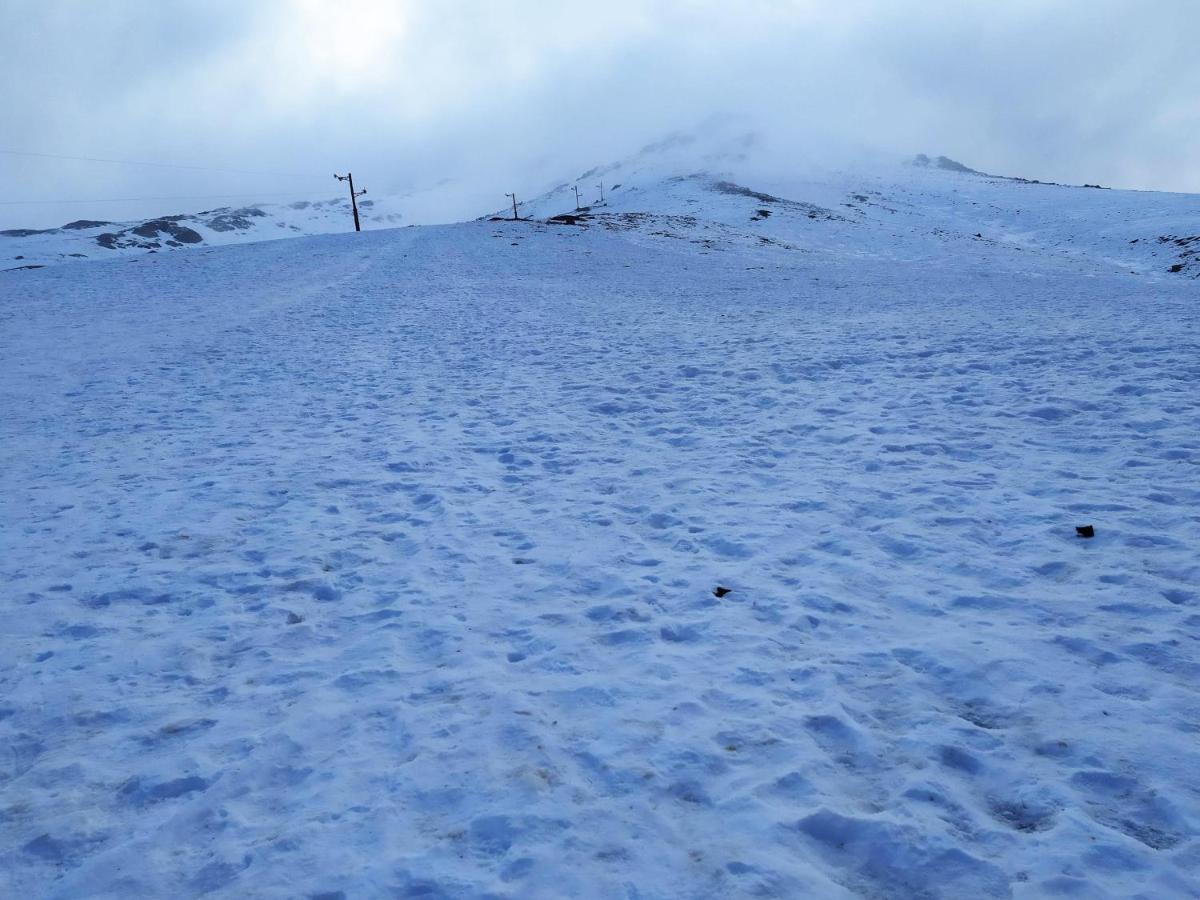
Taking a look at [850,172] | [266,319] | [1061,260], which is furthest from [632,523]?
[850,172]

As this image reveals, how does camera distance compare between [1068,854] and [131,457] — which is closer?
[1068,854]

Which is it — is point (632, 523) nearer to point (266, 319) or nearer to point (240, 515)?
point (240, 515)

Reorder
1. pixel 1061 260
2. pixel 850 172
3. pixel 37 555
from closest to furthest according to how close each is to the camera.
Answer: pixel 37 555, pixel 1061 260, pixel 850 172

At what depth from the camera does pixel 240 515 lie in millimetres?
8594

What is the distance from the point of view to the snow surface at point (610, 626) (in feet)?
13.5

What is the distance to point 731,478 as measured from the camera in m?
9.37

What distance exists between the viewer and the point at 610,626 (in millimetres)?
6262

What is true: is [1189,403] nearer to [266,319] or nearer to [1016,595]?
[1016,595]

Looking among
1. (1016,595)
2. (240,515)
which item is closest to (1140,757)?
(1016,595)

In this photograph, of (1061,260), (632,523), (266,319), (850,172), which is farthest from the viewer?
(850,172)

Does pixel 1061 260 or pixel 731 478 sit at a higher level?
pixel 1061 260

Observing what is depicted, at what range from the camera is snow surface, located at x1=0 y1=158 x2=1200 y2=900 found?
4.10 meters

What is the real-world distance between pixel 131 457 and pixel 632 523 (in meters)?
7.43

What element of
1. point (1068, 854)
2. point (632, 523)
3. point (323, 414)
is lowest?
point (1068, 854)
